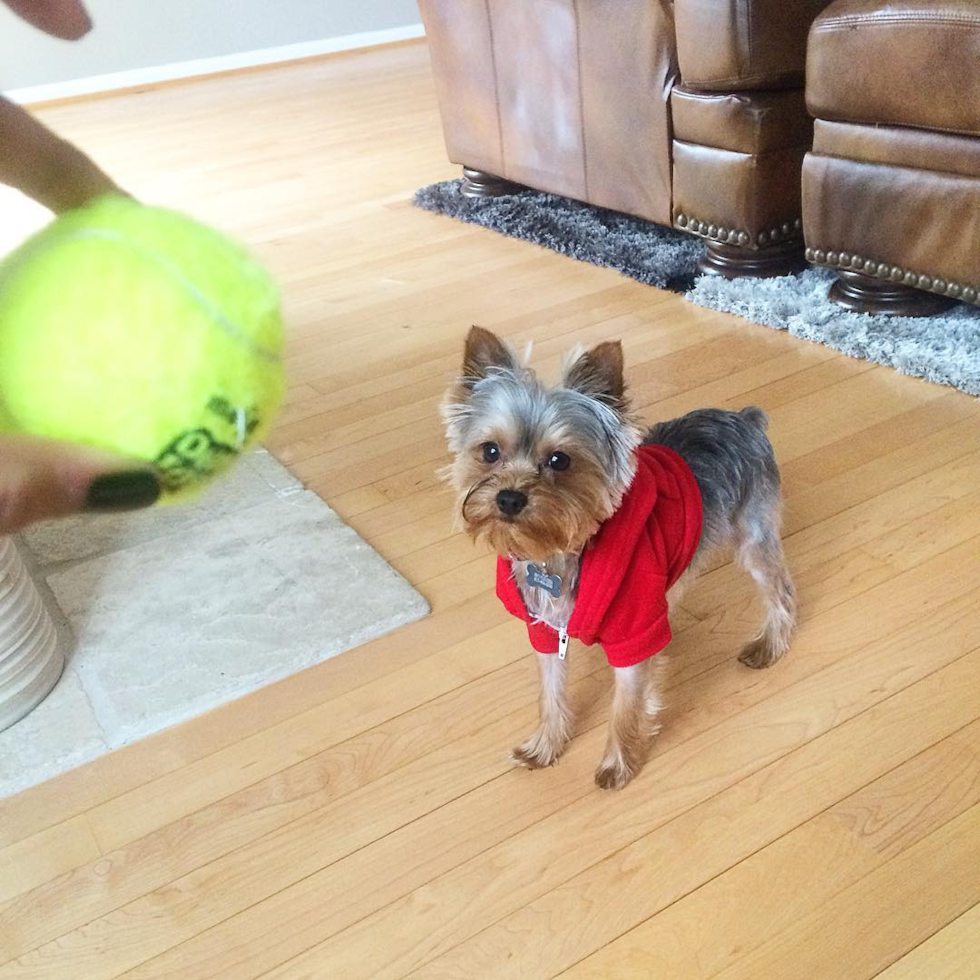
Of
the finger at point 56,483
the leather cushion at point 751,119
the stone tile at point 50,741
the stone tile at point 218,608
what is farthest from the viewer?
the leather cushion at point 751,119

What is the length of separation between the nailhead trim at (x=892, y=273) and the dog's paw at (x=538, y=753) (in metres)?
1.49

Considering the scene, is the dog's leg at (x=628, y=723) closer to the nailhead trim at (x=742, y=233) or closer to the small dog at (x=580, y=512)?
the small dog at (x=580, y=512)

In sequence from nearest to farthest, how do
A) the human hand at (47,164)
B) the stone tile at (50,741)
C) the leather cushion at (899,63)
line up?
1. the human hand at (47,164)
2. the stone tile at (50,741)
3. the leather cushion at (899,63)

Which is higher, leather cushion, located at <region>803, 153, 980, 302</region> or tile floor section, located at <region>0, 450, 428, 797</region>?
leather cushion, located at <region>803, 153, 980, 302</region>

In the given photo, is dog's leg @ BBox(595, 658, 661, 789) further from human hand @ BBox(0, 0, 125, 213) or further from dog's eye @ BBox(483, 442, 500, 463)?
human hand @ BBox(0, 0, 125, 213)

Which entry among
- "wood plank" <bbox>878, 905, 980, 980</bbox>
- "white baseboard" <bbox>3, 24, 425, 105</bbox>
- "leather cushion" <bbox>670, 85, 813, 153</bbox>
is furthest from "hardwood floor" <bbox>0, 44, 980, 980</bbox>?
"white baseboard" <bbox>3, 24, 425, 105</bbox>

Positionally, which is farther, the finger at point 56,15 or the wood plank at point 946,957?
the wood plank at point 946,957

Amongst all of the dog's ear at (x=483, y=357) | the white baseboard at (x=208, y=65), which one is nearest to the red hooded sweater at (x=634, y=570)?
the dog's ear at (x=483, y=357)

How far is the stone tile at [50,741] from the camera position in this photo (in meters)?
1.47

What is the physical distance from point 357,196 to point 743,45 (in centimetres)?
215

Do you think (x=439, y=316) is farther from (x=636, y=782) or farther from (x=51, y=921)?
(x=51, y=921)

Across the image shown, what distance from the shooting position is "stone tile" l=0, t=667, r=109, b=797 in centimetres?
147

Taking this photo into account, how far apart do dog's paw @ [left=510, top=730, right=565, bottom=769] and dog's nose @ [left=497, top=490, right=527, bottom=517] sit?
1.28 ft

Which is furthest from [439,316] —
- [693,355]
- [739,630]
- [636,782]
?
[636,782]
